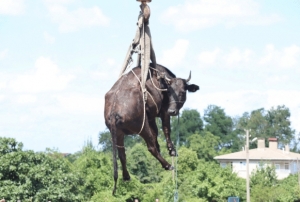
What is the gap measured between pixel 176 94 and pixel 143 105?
536 mm

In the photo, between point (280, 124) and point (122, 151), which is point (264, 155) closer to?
point (280, 124)

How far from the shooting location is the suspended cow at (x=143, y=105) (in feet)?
35.9

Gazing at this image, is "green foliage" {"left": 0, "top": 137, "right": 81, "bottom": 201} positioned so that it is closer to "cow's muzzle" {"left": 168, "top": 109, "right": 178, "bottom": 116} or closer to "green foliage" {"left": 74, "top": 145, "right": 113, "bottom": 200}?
"green foliage" {"left": 74, "top": 145, "right": 113, "bottom": 200}

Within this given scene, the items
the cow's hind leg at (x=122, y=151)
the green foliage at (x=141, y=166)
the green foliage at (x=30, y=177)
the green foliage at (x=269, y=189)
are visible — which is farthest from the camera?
the green foliage at (x=141, y=166)

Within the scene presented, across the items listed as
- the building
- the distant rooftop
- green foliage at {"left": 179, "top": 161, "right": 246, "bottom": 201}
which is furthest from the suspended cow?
the distant rooftop

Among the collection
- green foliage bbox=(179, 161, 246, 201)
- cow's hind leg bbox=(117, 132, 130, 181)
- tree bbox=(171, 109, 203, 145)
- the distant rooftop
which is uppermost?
tree bbox=(171, 109, 203, 145)

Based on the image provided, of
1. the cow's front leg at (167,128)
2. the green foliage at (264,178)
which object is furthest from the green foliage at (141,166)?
the cow's front leg at (167,128)

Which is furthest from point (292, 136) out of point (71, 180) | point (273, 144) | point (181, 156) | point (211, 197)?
point (71, 180)

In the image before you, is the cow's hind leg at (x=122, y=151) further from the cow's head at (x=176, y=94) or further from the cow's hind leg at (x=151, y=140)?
the cow's head at (x=176, y=94)

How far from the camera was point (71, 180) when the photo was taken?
1700 inches

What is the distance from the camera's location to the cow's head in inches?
444

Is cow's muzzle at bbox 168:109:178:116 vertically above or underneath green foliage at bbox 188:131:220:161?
underneath

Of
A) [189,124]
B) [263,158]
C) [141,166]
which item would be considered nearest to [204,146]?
[263,158]

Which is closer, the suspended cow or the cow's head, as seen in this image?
the suspended cow
